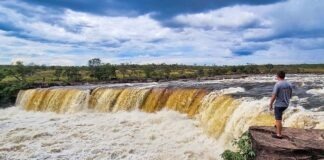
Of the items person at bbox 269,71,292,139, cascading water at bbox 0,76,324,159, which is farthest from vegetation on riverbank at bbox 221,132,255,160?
cascading water at bbox 0,76,324,159

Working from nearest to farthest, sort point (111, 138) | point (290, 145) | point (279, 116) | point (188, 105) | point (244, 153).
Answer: point (290, 145)
point (279, 116)
point (244, 153)
point (111, 138)
point (188, 105)

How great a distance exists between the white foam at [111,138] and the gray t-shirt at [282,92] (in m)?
5.36

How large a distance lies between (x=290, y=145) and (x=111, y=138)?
417 inches

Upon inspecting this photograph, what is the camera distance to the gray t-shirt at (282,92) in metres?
9.13

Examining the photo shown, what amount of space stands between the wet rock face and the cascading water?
2.68 meters

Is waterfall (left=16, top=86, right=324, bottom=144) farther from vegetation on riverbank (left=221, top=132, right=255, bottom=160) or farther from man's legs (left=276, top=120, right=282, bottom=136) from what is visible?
man's legs (left=276, top=120, right=282, bottom=136)

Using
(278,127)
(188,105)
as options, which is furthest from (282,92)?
(188,105)

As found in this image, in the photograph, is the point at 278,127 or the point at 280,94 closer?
the point at 280,94

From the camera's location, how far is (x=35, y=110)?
32281mm

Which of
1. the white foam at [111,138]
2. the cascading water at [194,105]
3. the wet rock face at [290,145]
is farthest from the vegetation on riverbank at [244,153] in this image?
the white foam at [111,138]

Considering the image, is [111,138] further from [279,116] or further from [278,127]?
[279,116]

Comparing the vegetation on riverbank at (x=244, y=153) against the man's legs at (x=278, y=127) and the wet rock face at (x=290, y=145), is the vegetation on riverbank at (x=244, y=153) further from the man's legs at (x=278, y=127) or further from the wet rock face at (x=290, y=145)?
the man's legs at (x=278, y=127)

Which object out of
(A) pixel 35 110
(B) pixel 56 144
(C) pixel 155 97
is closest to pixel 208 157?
(B) pixel 56 144

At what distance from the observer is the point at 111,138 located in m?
18.3
